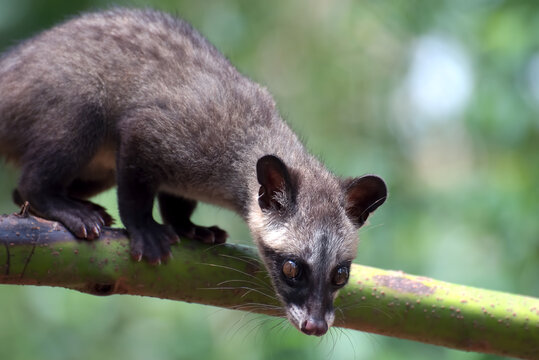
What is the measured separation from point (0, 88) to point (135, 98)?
122cm

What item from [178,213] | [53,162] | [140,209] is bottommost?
[178,213]

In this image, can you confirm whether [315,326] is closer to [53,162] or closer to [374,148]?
[53,162]

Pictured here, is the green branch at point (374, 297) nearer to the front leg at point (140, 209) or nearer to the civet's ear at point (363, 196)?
the front leg at point (140, 209)

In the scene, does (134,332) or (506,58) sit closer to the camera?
(506,58)

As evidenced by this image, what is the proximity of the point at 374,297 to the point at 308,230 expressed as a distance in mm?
729

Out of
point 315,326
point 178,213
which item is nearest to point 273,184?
point 315,326

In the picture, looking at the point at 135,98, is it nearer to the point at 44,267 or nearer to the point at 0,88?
the point at 0,88

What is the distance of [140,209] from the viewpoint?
5902 mm

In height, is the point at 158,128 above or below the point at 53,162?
above

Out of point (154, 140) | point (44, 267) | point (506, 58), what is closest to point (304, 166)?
point (154, 140)

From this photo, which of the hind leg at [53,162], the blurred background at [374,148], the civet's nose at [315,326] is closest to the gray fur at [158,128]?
the hind leg at [53,162]

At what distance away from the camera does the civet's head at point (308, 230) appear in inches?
210

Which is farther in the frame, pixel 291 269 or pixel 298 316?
pixel 291 269

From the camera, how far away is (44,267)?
15.6 feet
